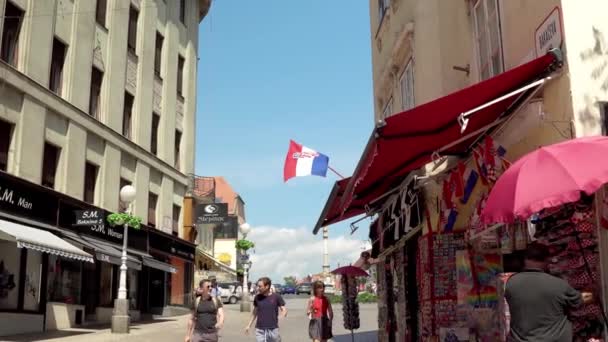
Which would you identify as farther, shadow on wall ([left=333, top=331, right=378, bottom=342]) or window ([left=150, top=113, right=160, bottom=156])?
window ([left=150, top=113, right=160, bottom=156])

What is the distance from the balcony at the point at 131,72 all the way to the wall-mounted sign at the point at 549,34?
68.5ft

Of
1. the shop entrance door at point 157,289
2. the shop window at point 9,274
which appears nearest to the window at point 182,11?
the shop entrance door at point 157,289

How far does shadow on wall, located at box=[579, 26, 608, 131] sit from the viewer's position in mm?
5871

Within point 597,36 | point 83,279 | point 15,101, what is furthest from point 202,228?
Answer: point 597,36

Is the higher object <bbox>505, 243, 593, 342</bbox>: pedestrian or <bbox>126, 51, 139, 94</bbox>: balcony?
<bbox>126, 51, 139, 94</bbox>: balcony

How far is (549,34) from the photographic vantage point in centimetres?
640

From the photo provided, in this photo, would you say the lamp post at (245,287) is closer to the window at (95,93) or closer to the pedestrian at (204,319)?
the window at (95,93)

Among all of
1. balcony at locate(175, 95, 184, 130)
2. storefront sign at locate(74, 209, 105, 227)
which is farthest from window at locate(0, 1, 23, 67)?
balcony at locate(175, 95, 184, 130)

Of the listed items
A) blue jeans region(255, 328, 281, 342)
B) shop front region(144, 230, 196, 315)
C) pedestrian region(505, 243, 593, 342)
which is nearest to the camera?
pedestrian region(505, 243, 593, 342)

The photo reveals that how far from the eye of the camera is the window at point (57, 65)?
2020 cm

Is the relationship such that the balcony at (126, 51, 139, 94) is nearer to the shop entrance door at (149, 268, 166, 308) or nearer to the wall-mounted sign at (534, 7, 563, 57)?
the shop entrance door at (149, 268, 166, 308)

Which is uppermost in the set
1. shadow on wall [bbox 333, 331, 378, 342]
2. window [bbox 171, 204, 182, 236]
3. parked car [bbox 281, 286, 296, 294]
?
window [bbox 171, 204, 182, 236]

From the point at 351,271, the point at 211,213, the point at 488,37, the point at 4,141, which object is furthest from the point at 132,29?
the point at 488,37

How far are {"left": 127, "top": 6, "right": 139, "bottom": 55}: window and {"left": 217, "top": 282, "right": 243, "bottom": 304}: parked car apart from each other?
24.7m
